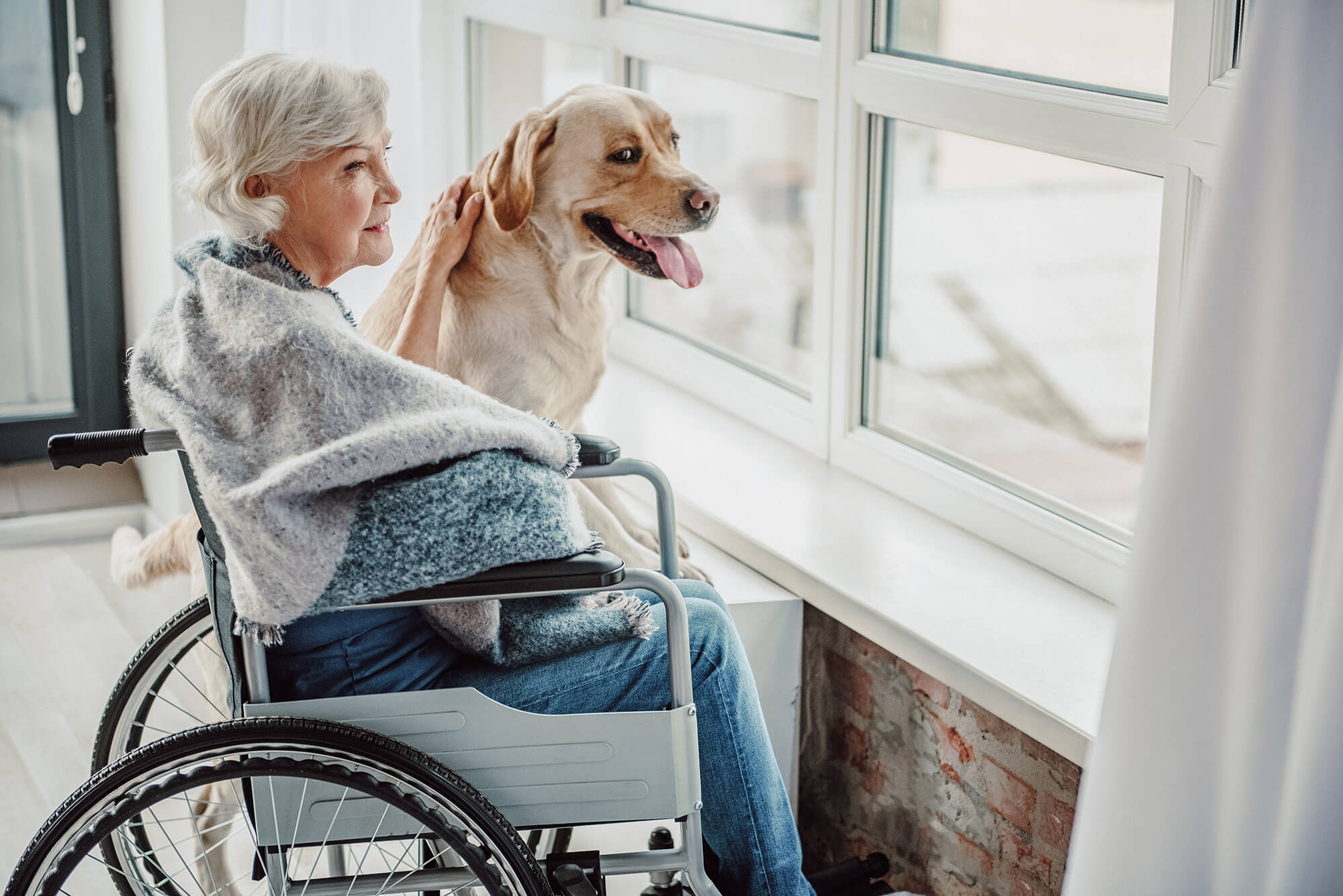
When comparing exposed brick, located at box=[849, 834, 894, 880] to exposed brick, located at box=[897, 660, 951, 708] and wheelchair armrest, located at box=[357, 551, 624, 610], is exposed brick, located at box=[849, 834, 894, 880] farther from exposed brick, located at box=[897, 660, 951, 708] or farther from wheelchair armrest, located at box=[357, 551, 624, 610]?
wheelchair armrest, located at box=[357, 551, 624, 610]

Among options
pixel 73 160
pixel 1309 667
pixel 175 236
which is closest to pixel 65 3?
pixel 73 160

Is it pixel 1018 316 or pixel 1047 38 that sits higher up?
pixel 1047 38

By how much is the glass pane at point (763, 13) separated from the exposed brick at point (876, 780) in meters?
1.16

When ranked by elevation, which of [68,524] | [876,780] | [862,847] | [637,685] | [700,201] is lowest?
[68,524]

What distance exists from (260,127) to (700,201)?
0.58 metres

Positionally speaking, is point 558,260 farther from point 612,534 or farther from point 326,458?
point 326,458

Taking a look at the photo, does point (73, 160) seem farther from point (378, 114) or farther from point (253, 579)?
point (253, 579)

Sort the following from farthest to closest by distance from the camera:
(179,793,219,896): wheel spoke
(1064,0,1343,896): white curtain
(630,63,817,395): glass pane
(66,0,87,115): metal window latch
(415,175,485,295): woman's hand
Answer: (66,0,87,115): metal window latch → (630,63,817,395): glass pane → (415,175,485,295): woman's hand → (179,793,219,896): wheel spoke → (1064,0,1343,896): white curtain

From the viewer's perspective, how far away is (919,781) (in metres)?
1.86

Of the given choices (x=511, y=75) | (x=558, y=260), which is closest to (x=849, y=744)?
(x=558, y=260)

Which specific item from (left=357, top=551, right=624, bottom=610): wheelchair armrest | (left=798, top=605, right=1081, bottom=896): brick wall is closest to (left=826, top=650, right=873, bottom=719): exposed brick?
(left=798, top=605, right=1081, bottom=896): brick wall

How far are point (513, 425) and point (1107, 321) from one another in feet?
3.09

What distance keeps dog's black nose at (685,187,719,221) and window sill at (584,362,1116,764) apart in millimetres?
509

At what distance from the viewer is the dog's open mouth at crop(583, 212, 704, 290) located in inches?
68.8
